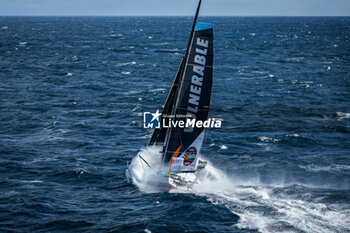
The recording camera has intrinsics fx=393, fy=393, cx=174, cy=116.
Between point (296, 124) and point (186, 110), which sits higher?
point (186, 110)

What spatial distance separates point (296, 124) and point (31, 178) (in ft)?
107

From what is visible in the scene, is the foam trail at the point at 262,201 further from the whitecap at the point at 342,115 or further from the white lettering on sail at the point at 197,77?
the whitecap at the point at 342,115

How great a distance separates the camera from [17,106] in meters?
56.5

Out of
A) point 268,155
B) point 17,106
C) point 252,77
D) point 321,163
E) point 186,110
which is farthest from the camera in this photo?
point 252,77

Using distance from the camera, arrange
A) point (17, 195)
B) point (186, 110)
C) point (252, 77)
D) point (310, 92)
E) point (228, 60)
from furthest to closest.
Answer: point (228, 60) → point (252, 77) → point (310, 92) → point (17, 195) → point (186, 110)

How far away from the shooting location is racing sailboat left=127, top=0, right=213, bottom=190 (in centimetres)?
2622

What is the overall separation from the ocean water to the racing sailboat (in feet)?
6.00

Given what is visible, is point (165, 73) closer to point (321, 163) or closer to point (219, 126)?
point (219, 126)

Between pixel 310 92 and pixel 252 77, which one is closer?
pixel 310 92

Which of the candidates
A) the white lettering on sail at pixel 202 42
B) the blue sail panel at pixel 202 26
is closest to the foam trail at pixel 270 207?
the white lettering on sail at pixel 202 42

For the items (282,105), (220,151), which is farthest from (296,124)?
(220,151)

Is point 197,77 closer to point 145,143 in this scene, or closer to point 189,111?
point 189,111

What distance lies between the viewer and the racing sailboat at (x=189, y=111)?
26.2m

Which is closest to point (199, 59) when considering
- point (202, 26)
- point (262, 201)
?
point (202, 26)
